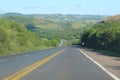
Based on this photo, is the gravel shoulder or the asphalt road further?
the gravel shoulder

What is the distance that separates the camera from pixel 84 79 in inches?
802

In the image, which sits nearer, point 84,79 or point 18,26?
point 84,79

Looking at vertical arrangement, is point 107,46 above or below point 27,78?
below

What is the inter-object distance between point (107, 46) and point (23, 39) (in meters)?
26.1

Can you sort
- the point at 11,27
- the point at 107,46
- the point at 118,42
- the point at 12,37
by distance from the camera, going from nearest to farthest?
the point at 118,42 < the point at 107,46 < the point at 12,37 < the point at 11,27

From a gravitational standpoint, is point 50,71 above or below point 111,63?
above

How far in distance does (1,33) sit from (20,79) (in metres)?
59.1

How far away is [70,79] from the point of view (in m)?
20.3

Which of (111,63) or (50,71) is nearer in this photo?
(50,71)

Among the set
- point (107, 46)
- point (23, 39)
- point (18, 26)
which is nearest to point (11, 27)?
point (18, 26)

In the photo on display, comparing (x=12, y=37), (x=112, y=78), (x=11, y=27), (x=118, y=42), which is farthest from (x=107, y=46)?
(x=112, y=78)

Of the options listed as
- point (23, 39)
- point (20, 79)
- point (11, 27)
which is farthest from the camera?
point (11, 27)

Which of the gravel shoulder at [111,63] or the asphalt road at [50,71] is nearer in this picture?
the asphalt road at [50,71]

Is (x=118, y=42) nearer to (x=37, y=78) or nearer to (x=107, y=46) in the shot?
(x=107, y=46)
